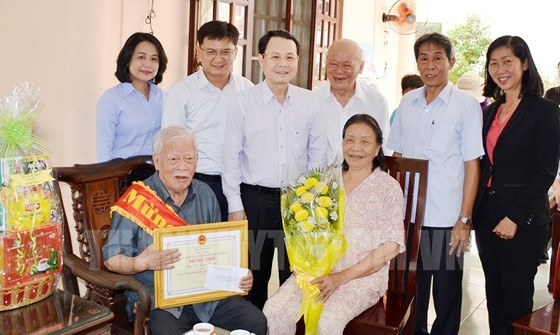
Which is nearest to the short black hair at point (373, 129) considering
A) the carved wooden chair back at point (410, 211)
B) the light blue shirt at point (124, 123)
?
the carved wooden chair back at point (410, 211)

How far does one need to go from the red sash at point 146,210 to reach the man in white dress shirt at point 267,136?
503mm

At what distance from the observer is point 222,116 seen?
2.63 meters

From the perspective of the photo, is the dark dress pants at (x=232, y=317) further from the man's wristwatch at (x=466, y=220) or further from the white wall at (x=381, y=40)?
the white wall at (x=381, y=40)

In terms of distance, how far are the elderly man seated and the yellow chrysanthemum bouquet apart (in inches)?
8.2

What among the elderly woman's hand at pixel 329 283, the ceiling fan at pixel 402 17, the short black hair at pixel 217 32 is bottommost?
the elderly woman's hand at pixel 329 283

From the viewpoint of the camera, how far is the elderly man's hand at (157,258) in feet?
5.96

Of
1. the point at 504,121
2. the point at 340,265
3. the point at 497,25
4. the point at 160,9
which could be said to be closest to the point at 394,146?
the point at 504,121

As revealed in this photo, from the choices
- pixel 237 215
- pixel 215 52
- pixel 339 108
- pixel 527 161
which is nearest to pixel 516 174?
pixel 527 161

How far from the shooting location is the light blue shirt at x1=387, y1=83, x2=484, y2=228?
98.5 inches

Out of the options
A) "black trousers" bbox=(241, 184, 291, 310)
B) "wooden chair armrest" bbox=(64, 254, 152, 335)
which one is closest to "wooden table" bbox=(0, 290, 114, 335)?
"wooden chair armrest" bbox=(64, 254, 152, 335)

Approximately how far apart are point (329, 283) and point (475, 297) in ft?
6.81

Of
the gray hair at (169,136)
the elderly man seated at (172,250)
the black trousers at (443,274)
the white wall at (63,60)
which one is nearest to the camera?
the elderly man seated at (172,250)

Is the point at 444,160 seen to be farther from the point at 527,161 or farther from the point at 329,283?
the point at 329,283

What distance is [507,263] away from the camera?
96.5 inches
